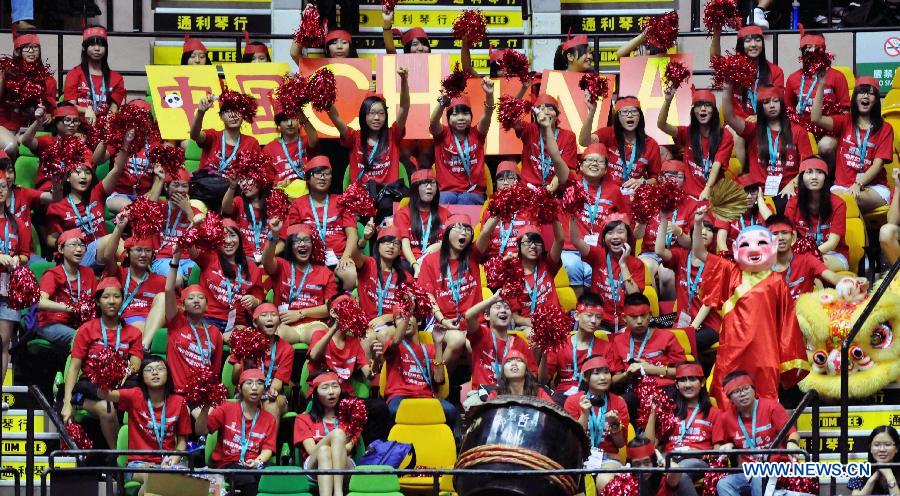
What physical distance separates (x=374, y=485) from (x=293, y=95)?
401cm

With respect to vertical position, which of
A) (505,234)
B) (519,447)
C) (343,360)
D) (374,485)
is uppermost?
(505,234)

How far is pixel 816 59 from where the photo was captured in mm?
17359

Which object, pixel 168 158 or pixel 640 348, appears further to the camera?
pixel 168 158

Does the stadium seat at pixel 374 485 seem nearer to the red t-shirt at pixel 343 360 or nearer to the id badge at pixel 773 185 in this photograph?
the red t-shirt at pixel 343 360

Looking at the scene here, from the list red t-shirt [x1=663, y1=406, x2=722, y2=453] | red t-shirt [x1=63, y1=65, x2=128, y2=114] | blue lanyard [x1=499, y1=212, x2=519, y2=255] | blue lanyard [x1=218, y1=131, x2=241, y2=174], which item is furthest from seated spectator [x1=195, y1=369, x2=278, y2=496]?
red t-shirt [x1=63, y1=65, x2=128, y2=114]

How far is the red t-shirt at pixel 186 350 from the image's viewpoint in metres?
14.6

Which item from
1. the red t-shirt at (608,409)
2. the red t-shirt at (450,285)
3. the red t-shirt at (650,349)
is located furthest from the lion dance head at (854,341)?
the red t-shirt at (450,285)

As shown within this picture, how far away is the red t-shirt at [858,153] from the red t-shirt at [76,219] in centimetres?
603

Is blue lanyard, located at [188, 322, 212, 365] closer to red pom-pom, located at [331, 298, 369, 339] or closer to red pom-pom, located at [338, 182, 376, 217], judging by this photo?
red pom-pom, located at [331, 298, 369, 339]

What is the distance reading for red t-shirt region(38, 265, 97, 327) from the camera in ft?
49.2

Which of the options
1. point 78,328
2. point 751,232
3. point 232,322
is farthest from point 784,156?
point 78,328

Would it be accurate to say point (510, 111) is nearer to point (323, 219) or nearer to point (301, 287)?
point (323, 219)

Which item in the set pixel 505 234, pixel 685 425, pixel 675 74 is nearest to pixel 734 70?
pixel 675 74

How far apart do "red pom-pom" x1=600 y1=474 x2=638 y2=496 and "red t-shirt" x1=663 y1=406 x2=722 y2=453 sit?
104 cm
